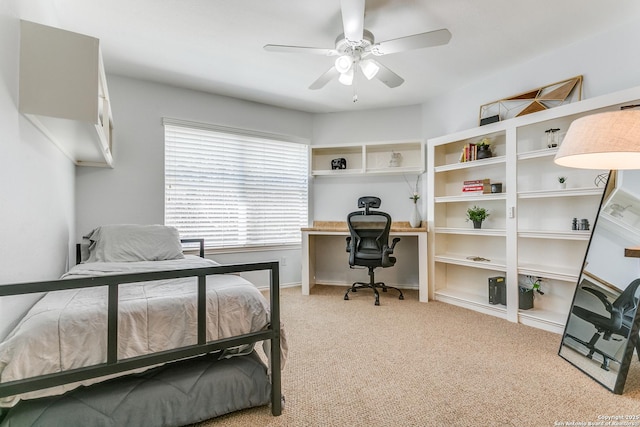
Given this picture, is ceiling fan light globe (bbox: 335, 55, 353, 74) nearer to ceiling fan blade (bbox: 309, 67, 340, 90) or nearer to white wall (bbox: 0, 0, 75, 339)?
ceiling fan blade (bbox: 309, 67, 340, 90)

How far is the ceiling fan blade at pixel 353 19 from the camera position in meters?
1.77

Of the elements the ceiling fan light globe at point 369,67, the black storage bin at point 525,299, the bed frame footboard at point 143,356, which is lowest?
the black storage bin at point 525,299

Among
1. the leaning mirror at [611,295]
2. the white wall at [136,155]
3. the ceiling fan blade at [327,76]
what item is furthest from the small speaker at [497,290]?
the white wall at [136,155]

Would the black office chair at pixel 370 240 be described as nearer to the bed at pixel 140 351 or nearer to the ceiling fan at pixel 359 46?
the ceiling fan at pixel 359 46

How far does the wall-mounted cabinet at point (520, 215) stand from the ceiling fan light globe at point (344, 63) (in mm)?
1785

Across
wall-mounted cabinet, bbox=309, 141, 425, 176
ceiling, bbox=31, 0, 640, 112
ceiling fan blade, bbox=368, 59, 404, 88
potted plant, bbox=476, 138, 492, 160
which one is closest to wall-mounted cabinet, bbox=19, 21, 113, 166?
ceiling, bbox=31, 0, 640, 112

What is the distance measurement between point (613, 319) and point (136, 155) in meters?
4.36

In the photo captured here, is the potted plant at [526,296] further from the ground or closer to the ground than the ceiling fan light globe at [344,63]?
closer to the ground

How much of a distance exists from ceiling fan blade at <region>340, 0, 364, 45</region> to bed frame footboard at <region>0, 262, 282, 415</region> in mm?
1561

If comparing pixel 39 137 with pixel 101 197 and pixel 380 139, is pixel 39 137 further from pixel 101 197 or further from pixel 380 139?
pixel 380 139

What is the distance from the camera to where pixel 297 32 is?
248 centimetres

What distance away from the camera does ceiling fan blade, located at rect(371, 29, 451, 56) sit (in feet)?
6.50

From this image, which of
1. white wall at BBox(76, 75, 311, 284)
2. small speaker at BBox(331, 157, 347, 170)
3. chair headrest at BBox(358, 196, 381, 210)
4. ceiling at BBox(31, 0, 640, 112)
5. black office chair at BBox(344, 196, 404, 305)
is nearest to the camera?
ceiling at BBox(31, 0, 640, 112)

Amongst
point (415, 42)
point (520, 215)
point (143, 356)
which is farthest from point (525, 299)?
point (143, 356)
